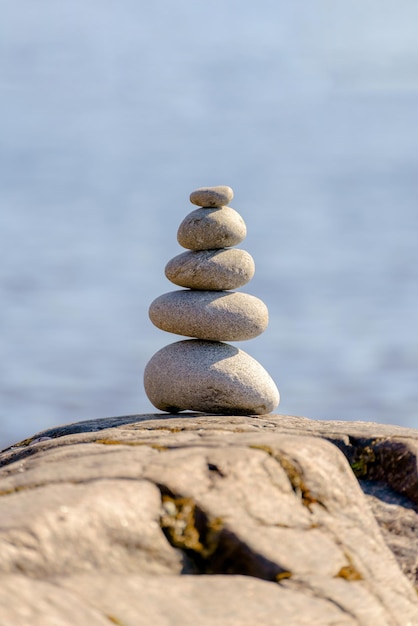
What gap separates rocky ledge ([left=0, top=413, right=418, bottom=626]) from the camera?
9.48 ft

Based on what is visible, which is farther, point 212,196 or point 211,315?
point 212,196

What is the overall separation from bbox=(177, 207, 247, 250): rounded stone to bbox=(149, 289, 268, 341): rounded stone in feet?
2.10

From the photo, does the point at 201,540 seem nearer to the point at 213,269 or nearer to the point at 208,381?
the point at 208,381

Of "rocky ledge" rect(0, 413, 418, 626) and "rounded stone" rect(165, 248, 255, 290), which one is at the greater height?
"rounded stone" rect(165, 248, 255, 290)

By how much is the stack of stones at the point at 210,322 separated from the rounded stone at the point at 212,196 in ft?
0.04

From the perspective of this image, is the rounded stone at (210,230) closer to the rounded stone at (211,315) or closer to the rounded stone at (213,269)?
the rounded stone at (213,269)

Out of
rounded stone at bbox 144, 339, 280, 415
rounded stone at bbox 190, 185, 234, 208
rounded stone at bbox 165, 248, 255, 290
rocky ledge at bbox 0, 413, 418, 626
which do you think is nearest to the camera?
rocky ledge at bbox 0, 413, 418, 626

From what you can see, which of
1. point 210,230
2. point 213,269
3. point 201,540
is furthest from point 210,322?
point 201,540

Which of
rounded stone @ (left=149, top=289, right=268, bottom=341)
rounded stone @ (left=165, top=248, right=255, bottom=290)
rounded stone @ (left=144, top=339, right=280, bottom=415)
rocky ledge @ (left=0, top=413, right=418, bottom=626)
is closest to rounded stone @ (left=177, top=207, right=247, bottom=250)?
rounded stone @ (left=165, top=248, right=255, bottom=290)

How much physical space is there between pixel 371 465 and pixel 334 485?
1336 mm

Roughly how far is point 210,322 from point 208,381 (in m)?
0.75

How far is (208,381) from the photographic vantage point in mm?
9250

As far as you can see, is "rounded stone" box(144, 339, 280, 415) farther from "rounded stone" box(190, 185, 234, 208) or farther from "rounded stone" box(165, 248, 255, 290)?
"rounded stone" box(190, 185, 234, 208)

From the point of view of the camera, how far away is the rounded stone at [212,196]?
10000 mm
